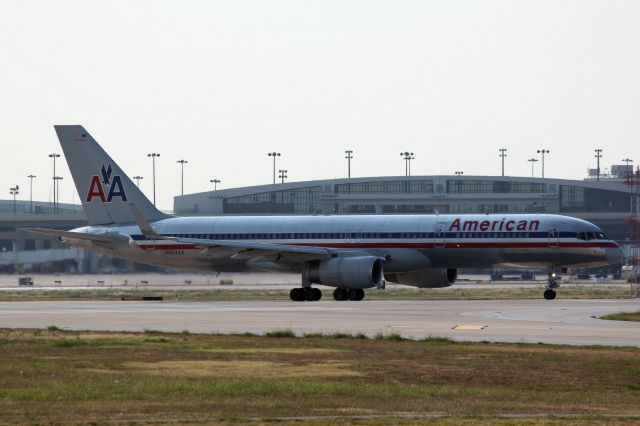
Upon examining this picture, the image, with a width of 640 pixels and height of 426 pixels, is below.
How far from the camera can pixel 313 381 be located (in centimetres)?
2495

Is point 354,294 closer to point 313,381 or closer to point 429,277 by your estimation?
point 429,277

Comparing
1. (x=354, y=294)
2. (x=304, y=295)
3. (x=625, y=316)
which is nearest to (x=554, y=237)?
(x=354, y=294)

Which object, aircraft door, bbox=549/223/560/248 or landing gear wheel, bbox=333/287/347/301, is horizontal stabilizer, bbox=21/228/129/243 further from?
aircraft door, bbox=549/223/560/248

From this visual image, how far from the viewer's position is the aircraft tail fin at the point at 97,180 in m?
71.8

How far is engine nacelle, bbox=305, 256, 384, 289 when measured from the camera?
63094 mm

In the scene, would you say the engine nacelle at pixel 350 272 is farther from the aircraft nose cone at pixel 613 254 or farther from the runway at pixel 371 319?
the aircraft nose cone at pixel 613 254

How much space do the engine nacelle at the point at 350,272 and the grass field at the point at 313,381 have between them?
27480 mm

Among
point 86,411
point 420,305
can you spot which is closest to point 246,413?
point 86,411

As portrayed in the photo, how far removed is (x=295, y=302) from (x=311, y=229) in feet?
21.1

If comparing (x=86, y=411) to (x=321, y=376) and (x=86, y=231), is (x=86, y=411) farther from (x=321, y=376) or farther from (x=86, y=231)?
(x=86, y=231)

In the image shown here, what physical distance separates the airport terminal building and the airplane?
74497mm

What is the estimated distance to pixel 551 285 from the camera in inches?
2537

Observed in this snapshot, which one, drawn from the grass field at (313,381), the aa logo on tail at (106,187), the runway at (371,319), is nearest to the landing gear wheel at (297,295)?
the runway at (371,319)

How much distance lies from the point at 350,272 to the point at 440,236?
535 cm
